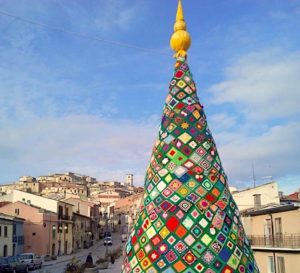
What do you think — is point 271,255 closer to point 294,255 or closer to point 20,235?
point 294,255

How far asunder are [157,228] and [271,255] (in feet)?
67.5

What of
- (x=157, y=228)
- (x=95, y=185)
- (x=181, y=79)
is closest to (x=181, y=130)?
(x=181, y=79)

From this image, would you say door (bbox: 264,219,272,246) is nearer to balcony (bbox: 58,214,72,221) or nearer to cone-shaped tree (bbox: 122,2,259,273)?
cone-shaped tree (bbox: 122,2,259,273)

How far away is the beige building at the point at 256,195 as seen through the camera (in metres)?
33.0

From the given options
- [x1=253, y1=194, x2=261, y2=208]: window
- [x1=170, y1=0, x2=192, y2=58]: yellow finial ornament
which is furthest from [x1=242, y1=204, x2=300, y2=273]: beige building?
[x1=170, y1=0, x2=192, y2=58]: yellow finial ornament

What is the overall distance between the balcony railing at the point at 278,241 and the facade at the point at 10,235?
76.8ft

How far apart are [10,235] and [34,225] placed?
Answer: 5618mm

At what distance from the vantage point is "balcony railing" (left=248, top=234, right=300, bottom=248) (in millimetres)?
22328

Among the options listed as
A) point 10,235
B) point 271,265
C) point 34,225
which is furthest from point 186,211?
point 34,225

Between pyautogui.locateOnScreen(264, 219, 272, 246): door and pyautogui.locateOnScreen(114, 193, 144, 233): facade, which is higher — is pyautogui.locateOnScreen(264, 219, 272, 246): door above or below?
below

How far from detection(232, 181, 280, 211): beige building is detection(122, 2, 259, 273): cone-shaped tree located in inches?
1109

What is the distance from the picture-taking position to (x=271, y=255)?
24203mm

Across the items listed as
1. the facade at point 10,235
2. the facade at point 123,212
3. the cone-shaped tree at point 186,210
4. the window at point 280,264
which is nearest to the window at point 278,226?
the window at point 280,264

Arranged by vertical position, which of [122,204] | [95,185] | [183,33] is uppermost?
[95,185]
